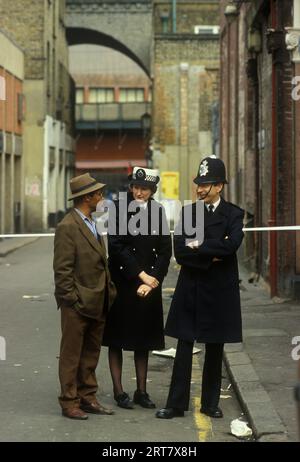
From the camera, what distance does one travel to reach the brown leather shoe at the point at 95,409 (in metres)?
8.40

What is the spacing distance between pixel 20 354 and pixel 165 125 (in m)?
40.8

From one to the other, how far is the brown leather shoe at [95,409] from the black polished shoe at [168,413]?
411 millimetres

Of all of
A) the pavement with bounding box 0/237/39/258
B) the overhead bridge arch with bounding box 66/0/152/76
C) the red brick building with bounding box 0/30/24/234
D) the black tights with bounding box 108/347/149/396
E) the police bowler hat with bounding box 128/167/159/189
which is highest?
the overhead bridge arch with bounding box 66/0/152/76

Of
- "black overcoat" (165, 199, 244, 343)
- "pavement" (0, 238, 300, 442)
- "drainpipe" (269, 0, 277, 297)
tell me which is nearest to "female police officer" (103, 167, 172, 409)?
"black overcoat" (165, 199, 244, 343)

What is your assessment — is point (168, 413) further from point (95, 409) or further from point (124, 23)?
point (124, 23)

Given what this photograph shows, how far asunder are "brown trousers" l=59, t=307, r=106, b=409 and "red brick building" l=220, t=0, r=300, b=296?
7373 millimetres

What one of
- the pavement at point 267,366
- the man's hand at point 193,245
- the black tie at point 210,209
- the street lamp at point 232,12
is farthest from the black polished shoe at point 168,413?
the street lamp at point 232,12

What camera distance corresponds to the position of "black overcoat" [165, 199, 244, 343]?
825 centimetres

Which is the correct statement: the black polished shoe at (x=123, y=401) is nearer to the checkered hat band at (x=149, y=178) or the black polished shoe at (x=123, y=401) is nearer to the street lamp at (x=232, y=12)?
the checkered hat band at (x=149, y=178)

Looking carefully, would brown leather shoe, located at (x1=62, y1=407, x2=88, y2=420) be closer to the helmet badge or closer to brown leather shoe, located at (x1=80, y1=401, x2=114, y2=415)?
brown leather shoe, located at (x1=80, y1=401, x2=114, y2=415)

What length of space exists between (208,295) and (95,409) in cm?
134

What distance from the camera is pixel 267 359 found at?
34.4 feet

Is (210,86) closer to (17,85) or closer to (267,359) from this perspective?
(17,85)

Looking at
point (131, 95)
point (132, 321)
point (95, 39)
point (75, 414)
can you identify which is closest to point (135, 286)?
point (132, 321)
